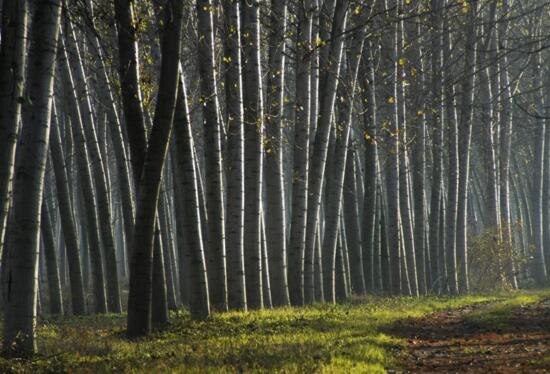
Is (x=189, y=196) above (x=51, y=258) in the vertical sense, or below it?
above

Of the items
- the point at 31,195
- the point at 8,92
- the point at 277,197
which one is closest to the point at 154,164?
the point at 31,195

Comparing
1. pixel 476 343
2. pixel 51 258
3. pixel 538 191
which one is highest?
pixel 538 191

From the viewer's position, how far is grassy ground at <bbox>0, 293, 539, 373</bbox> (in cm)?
827

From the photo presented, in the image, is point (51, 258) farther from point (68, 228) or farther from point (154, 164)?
point (154, 164)

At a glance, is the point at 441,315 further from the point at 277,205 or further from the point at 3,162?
the point at 3,162

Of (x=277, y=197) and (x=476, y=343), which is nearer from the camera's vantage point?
(x=476, y=343)

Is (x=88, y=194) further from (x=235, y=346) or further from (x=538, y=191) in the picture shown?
(x=538, y=191)

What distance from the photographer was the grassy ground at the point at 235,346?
8.27 meters

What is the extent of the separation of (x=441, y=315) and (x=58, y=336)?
317 inches

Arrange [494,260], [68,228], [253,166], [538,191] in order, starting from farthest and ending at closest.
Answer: [538,191]
[494,260]
[68,228]
[253,166]

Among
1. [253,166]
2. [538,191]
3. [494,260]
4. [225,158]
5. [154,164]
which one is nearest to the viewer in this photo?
[154,164]

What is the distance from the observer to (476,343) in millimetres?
11234

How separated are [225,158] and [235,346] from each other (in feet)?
34.2

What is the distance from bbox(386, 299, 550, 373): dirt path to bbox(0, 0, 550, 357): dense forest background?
3.48 meters
